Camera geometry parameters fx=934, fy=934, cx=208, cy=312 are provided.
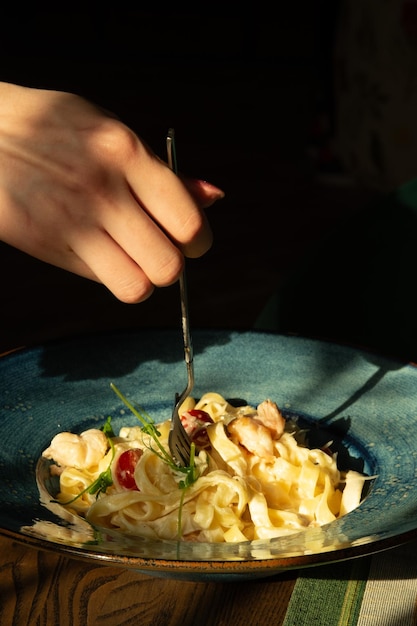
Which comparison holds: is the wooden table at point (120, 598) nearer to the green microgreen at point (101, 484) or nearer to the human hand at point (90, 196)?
the green microgreen at point (101, 484)

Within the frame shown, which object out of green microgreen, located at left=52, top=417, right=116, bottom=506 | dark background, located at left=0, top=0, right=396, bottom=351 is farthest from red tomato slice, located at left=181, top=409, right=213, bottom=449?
dark background, located at left=0, top=0, right=396, bottom=351

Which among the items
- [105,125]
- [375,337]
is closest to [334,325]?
[375,337]

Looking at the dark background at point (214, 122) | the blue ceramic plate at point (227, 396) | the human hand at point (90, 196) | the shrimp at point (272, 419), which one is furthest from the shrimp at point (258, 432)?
the dark background at point (214, 122)

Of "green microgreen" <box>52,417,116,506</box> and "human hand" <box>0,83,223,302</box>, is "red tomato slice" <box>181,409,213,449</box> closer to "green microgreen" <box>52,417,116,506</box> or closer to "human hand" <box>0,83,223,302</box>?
"green microgreen" <box>52,417,116,506</box>

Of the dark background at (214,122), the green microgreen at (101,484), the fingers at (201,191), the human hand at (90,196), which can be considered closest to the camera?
the human hand at (90,196)

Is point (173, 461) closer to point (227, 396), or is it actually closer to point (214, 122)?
point (227, 396)
